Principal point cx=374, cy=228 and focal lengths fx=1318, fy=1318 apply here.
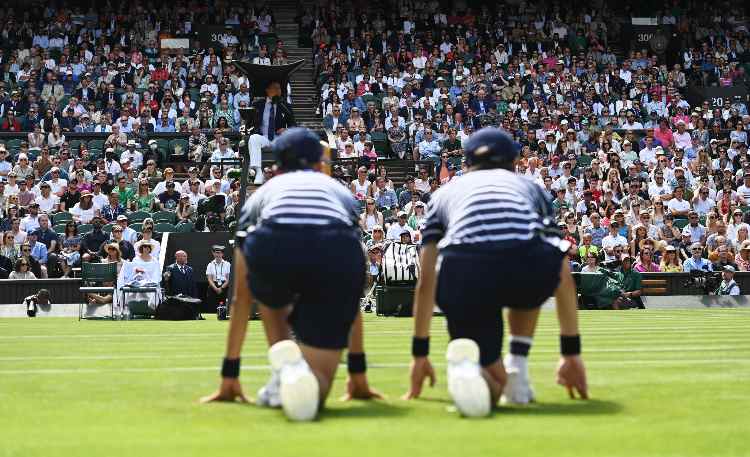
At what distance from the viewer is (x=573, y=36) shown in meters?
43.7

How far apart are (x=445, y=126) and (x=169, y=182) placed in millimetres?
9222

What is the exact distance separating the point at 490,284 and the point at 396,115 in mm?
27728

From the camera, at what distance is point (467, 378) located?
20.2 ft

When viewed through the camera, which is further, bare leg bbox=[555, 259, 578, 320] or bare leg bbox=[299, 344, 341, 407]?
bare leg bbox=[555, 259, 578, 320]

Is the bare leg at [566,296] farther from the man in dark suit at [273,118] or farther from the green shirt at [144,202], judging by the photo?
the green shirt at [144,202]

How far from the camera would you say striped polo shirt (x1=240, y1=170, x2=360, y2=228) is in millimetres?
6559

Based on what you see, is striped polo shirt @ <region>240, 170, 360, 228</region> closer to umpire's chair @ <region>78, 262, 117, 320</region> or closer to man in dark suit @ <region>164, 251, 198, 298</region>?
man in dark suit @ <region>164, 251, 198, 298</region>

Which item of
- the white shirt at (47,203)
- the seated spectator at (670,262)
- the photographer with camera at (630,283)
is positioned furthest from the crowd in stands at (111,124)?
the seated spectator at (670,262)

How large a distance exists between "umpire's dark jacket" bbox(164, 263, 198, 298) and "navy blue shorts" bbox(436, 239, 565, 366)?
1573cm

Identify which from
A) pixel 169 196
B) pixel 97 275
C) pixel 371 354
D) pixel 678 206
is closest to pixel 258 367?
pixel 371 354

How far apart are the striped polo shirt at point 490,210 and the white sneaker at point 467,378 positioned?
644 millimetres

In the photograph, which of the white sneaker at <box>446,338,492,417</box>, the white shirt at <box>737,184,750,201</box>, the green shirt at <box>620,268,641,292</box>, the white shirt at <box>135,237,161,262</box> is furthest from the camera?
the white shirt at <box>737,184,750,201</box>

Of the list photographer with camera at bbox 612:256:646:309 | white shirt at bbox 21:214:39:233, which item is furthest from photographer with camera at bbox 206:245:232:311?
photographer with camera at bbox 612:256:646:309

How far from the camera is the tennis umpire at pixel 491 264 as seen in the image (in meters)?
6.50
